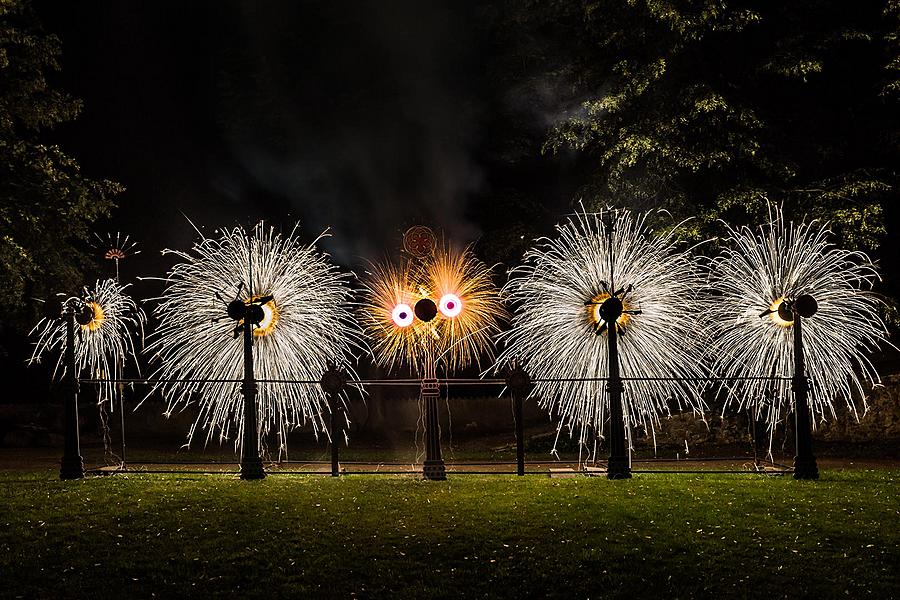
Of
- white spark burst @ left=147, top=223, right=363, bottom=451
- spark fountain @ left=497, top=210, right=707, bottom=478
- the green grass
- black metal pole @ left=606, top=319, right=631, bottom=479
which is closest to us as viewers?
the green grass

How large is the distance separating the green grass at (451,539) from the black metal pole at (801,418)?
496 mm

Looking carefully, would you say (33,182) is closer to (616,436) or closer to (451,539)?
(616,436)

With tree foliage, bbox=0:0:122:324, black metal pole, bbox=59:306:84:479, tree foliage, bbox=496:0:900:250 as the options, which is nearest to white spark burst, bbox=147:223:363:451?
black metal pole, bbox=59:306:84:479

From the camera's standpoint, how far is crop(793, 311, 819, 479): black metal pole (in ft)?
39.0

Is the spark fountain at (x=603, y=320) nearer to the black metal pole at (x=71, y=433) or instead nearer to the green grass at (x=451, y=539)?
the green grass at (x=451, y=539)

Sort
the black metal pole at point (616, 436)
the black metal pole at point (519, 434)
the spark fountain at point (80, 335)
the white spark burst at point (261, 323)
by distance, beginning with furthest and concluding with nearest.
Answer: the white spark burst at point (261, 323), the spark fountain at point (80, 335), the black metal pole at point (519, 434), the black metal pole at point (616, 436)

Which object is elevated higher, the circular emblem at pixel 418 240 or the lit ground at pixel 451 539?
the circular emblem at pixel 418 240

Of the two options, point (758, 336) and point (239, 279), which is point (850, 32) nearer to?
point (758, 336)

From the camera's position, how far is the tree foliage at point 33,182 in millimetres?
20328

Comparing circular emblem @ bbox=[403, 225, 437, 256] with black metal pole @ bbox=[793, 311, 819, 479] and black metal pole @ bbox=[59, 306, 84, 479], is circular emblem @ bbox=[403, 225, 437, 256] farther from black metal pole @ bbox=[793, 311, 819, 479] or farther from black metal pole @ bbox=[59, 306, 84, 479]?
black metal pole @ bbox=[793, 311, 819, 479]

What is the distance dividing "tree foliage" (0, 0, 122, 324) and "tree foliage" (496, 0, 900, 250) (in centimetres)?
1185

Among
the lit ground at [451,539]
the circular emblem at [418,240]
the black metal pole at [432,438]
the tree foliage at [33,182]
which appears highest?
the tree foliage at [33,182]

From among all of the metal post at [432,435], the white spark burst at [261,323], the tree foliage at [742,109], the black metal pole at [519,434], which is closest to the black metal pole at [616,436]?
the black metal pole at [519,434]

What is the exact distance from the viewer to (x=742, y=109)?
18.9 metres
